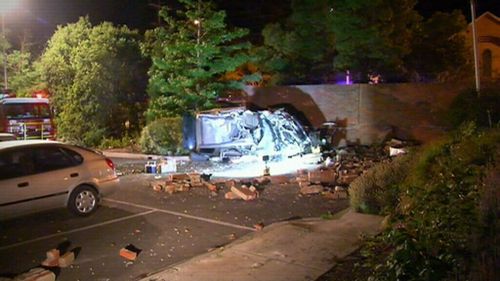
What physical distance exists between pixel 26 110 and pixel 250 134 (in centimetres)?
1010

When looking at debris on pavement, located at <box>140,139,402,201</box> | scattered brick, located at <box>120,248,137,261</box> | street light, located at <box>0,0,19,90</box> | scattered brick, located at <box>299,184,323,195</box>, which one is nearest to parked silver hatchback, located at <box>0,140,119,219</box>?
debris on pavement, located at <box>140,139,402,201</box>

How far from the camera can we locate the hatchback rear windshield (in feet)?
67.3

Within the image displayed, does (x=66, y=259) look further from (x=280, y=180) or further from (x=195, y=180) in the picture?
(x=280, y=180)

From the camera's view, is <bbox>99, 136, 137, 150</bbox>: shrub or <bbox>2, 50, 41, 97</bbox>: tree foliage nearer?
<bbox>99, 136, 137, 150</bbox>: shrub

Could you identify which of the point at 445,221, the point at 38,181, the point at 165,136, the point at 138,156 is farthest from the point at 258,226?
the point at 138,156

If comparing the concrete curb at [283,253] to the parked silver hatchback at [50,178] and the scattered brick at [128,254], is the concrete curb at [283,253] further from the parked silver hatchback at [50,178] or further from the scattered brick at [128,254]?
the parked silver hatchback at [50,178]

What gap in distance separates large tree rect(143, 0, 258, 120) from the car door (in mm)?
9882

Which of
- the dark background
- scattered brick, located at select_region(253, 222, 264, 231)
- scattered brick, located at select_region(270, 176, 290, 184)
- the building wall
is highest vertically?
the dark background

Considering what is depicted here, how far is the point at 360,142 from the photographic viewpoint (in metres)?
19.5

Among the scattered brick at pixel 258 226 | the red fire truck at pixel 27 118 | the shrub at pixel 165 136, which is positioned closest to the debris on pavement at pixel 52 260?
the scattered brick at pixel 258 226

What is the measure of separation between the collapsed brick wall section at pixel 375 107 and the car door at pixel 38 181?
40.5ft

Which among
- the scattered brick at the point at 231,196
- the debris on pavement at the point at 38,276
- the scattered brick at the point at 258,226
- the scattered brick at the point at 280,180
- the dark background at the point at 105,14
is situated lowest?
the debris on pavement at the point at 38,276

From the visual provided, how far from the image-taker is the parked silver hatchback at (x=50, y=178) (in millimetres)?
8633

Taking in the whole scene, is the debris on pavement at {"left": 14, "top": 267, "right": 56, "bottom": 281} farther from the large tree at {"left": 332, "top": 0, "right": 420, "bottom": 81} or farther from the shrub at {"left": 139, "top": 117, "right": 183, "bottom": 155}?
the large tree at {"left": 332, "top": 0, "right": 420, "bottom": 81}
